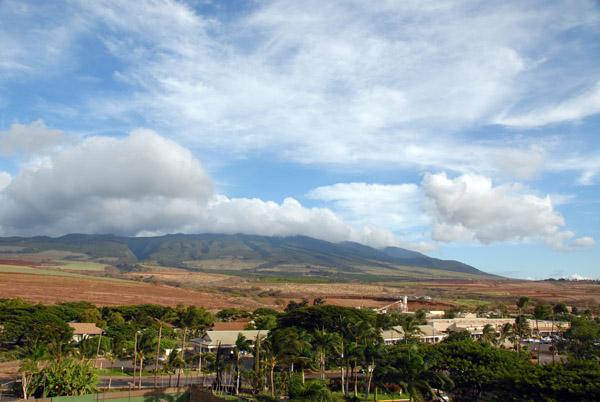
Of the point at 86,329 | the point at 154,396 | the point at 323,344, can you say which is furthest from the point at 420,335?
the point at 86,329

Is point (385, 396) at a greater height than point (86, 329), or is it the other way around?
point (86, 329)

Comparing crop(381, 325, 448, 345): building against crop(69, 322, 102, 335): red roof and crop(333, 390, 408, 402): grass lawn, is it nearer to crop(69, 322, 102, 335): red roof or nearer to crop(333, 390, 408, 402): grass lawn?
crop(333, 390, 408, 402): grass lawn

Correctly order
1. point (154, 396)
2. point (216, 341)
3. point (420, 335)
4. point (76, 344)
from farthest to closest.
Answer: point (420, 335) < point (76, 344) < point (216, 341) < point (154, 396)

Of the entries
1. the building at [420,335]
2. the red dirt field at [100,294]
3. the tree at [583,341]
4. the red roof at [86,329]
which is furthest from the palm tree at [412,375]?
the red dirt field at [100,294]

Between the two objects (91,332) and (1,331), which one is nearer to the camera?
(1,331)

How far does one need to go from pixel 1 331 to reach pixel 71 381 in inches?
1326

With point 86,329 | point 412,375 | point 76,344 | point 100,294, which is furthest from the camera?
point 100,294

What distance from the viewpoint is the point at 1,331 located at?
57.2m

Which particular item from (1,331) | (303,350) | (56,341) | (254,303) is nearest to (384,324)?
(303,350)

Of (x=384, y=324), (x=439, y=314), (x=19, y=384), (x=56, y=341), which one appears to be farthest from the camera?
(x=439, y=314)

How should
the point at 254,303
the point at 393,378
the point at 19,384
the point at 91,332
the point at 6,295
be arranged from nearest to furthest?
the point at 393,378, the point at 19,384, the point at 91,332, the point at 6,295, the point at 254,303

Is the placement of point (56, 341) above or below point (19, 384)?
above

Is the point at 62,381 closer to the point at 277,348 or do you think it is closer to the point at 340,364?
the point at 277,348

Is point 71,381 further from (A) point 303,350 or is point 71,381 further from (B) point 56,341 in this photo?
(A) point 303,350
